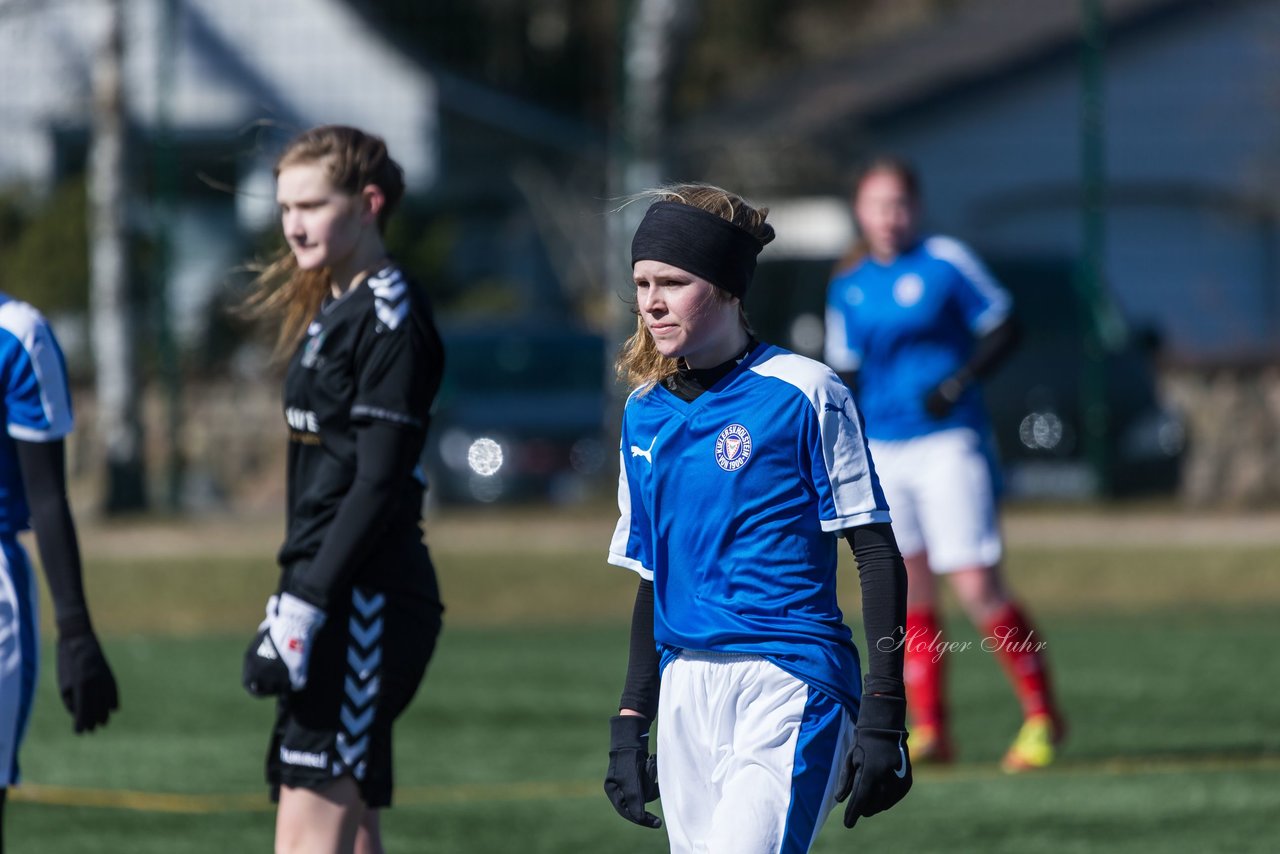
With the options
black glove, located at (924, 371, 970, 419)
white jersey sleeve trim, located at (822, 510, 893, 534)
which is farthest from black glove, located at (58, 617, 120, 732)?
black glove, located at (924, 371, 970, 419)

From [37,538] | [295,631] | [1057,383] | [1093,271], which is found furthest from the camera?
[1093,271]

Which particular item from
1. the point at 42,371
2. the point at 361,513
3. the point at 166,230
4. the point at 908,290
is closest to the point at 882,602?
the point at 361,513

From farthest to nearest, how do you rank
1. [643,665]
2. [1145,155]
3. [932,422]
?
1. [1145,155]
2. [932,422]
3. [643,665]

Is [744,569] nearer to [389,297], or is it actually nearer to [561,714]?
[389,297]

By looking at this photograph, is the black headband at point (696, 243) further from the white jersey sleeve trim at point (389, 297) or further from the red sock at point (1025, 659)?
the red sock at point (1025, 659)

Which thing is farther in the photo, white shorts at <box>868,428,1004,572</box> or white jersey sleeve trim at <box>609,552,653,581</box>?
white shorts at <box>868,428,1004,572</box>

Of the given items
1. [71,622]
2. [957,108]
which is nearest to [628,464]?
[71,622]

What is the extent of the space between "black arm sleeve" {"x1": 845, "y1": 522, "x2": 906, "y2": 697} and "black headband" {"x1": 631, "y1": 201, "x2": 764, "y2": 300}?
539mm

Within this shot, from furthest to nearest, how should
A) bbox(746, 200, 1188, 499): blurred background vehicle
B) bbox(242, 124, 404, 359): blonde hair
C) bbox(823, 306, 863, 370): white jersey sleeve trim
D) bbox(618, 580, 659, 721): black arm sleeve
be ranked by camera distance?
bbox(746, 200, 1188, 499): blurred background vehicle
bbox(823, 306, 863, 370): white jersey sleeve trim
bbox(242, 124, 404, 359): blonde hair
bbox(618, 580, 659, 721): black arm sleeve

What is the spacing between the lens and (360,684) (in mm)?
4492

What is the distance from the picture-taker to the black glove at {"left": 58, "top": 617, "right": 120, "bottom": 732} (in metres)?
4.48

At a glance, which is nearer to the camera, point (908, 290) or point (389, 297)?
point (389, 297)

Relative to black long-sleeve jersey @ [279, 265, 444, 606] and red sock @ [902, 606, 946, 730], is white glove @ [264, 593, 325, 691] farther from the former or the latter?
red sock @ [902, 606, 946, 730]

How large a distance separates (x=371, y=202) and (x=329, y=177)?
13 centimetres
